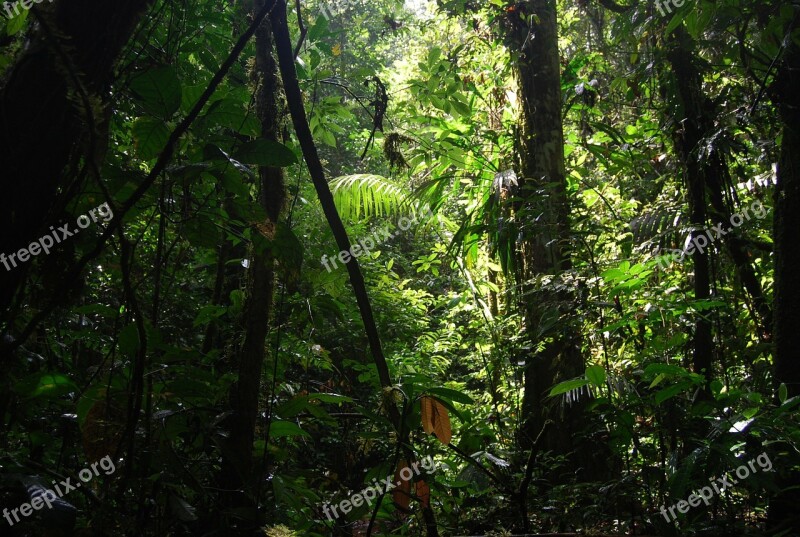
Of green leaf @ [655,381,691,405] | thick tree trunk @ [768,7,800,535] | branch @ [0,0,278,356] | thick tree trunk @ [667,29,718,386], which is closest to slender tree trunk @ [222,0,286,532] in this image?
branch @ [0,0,278,356]

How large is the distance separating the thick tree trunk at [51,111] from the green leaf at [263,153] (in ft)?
0.96

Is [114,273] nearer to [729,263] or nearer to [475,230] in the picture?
[475,230]

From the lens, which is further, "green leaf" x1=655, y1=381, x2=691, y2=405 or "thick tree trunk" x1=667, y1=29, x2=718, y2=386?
"thick tree trunk" x1=667, y1=29, x2=718, y2=386

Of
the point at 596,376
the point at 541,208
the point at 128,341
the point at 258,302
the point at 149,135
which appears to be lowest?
the point at 596,376

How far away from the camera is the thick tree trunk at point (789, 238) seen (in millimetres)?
2186

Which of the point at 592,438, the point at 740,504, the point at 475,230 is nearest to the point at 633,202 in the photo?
the point at 475,230

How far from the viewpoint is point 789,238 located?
222 cm

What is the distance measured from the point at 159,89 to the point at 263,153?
26 centimetres

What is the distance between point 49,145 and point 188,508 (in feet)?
2.52

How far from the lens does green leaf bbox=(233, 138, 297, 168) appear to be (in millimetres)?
1295

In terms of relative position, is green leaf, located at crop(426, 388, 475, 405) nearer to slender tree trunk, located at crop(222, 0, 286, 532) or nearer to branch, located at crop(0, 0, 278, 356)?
slender tree trunk, located at crop(222, 0, 286, 532)

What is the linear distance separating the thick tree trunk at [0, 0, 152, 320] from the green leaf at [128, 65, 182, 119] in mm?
99

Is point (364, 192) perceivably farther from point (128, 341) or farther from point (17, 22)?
point (17, 22)

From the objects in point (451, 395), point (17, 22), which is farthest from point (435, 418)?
point (17, 22)
